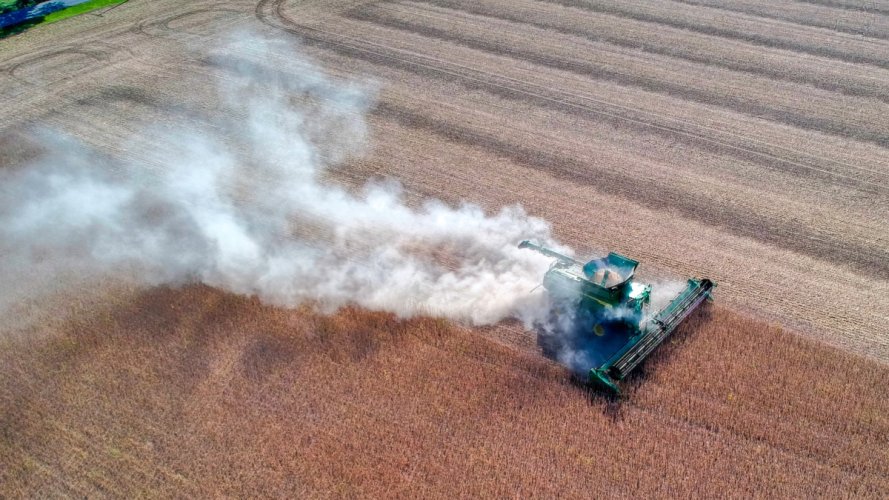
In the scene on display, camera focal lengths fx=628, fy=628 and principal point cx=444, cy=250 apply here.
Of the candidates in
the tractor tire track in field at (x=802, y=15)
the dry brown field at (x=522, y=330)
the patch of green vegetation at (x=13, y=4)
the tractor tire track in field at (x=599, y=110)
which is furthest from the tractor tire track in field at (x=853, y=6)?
the patch of green vegetation at (x=13, y=4)

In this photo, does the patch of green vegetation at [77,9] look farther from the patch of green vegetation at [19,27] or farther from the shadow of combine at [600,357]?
the shadow of combine at [600,357]

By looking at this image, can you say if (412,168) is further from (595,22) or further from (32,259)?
(595,22)

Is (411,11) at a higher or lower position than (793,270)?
higher

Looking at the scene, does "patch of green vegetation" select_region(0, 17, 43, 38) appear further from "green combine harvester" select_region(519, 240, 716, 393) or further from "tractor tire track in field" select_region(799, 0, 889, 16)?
"tractor tire track in field" select_region(799, 0, 889, 16)

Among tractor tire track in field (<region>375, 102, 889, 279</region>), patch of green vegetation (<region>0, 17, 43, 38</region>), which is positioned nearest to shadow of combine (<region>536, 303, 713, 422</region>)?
tractor tire track in field (<region>375, 102, 889, 279</region>)

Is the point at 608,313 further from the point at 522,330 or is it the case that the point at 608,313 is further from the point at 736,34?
the point at 736,34

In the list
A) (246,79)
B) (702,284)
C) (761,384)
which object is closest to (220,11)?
(246,79)
